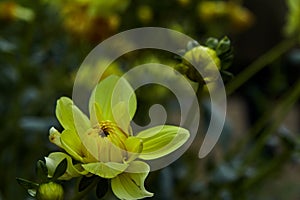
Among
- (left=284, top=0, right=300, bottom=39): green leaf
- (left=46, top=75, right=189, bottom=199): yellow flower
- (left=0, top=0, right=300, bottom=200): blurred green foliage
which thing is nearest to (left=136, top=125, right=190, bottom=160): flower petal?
(left=46, top=75, right=189, bottom=199): yellow flower

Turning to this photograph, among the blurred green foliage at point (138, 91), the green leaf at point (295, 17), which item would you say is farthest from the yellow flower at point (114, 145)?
the green leaf at point (295, 17)

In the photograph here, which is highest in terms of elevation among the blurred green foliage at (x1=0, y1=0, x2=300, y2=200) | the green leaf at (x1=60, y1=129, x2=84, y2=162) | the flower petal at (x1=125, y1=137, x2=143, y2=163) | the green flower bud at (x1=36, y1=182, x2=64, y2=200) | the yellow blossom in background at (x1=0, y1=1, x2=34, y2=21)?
the green leaf at (x1=60, y1=129, x2=84, y2=162)

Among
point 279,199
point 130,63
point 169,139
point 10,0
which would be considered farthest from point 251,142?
point 169,139

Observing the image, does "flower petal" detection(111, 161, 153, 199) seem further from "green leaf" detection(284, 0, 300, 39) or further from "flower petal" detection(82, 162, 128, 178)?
"green leaf" detection(284, 0, 300, 39)

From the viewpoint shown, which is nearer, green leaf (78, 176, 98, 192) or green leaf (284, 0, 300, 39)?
green leaf (78, 176, 98, 192)

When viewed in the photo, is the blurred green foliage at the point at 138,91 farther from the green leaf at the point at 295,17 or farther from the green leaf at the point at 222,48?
the green leaf at the point at 222,48

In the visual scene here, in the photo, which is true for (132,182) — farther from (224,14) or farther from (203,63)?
(224,14)

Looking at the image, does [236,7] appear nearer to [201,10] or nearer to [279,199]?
[201,10]

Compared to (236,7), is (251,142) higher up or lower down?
lower down
